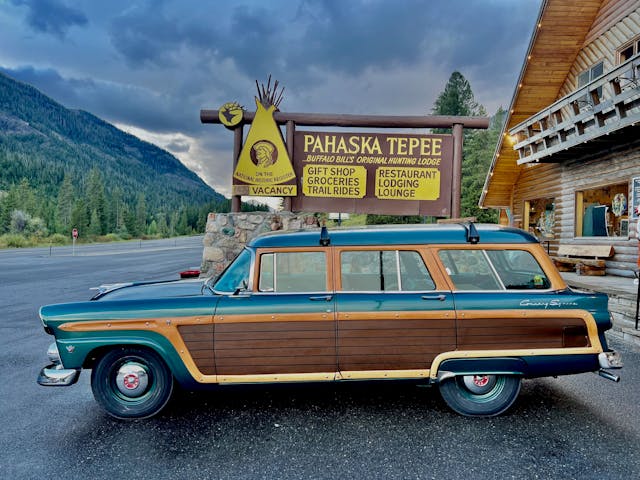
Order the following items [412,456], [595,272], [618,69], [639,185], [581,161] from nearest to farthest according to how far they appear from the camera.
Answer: [412,456] < [618,69] < [639,185] < [595,272] < [581,161]

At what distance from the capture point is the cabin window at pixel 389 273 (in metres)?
3.59

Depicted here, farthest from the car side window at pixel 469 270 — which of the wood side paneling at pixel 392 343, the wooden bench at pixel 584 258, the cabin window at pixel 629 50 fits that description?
A: the cabin window at pixel 629 50

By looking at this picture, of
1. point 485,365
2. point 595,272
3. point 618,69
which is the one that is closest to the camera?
point 485,365

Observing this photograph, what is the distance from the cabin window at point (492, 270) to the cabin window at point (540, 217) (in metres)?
12.0

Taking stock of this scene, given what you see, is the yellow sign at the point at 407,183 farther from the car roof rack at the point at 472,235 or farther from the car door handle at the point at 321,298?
the car door handle at the point at 321,298

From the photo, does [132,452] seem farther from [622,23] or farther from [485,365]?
[622,23]

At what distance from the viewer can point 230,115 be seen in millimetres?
9367

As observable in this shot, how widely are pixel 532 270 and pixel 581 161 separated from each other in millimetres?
10754

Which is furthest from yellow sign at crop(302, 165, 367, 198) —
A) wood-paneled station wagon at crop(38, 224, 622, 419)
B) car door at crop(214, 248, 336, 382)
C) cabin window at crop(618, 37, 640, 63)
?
cabin window at crop(618, 37, 640, 63)

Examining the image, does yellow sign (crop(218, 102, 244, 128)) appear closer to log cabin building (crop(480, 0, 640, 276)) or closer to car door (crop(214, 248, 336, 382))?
car door (crop(214, 248, 336, 382))

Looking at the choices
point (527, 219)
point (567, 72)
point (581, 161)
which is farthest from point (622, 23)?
point (527, 219)

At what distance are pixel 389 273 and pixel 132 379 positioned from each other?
2.65 meters

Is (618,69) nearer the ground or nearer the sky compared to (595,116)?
nearer the sky

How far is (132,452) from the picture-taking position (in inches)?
116
